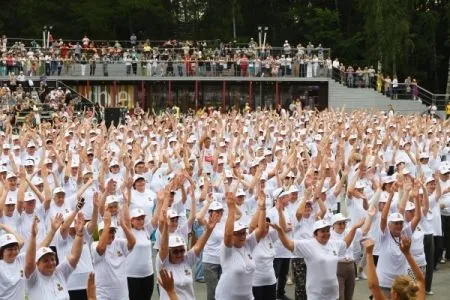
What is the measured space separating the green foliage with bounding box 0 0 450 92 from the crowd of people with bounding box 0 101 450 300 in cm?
3480

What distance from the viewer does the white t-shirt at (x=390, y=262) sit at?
946cm

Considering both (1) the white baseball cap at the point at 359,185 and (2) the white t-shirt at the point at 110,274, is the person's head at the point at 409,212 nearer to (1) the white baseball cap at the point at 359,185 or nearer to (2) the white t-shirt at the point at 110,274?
(1) the white baseball cap at the point at 359,185

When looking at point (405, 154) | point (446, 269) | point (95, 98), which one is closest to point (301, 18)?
point (95, 98)

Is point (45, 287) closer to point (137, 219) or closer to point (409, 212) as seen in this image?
point (137, 219)

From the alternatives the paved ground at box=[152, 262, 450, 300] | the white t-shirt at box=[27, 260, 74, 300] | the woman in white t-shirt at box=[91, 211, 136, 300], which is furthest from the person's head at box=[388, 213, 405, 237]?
the white t-shirt at box=[27, 260, 74, 300]

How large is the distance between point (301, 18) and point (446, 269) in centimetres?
4777

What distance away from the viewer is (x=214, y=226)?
898 centimetres

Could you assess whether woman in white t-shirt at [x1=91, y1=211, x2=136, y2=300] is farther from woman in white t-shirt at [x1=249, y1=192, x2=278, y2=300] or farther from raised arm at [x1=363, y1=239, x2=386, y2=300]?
raised arm at [x1=363, y1=239, x2=386, y2=300]

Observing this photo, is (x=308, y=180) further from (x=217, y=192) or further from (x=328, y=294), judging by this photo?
(x=328, y=294)

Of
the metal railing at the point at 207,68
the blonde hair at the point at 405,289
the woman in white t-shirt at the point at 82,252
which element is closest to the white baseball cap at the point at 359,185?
the woman in white t-shirt at the point at 82,252

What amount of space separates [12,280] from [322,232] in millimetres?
3233

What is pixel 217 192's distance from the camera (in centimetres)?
1248

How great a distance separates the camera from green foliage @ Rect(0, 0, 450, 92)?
166ft

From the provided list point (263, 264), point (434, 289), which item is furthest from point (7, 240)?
point (434, 289)
